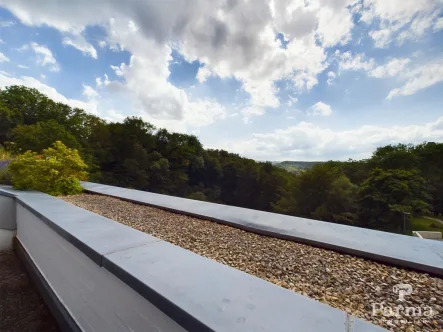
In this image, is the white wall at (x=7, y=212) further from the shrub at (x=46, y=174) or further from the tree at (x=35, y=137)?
the tree at (x=35, y=137)

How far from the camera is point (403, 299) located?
1162 millimetres

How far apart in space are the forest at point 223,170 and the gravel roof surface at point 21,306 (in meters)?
8.50

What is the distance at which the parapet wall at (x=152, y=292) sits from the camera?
2.40ft

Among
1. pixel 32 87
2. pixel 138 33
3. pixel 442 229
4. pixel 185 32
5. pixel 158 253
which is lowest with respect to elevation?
pixel 442 229

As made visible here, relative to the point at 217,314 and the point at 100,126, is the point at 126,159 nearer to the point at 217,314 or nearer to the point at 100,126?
the point at 100,126

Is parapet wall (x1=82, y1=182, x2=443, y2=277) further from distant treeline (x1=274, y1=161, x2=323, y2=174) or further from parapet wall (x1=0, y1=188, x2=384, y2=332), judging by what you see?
distant treeline (x1=274, y1=161, x2=323, y2=174)

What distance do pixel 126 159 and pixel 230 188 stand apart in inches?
745

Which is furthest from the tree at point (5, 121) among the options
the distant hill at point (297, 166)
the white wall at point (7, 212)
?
the distant hill at point (297, 166)

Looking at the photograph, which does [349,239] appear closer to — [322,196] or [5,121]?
[5,121]

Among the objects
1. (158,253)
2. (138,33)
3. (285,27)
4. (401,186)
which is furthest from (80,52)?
(401,186)

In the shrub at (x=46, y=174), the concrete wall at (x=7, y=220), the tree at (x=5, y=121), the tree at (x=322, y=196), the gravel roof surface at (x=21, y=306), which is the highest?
the tree at (x=5, y=121)

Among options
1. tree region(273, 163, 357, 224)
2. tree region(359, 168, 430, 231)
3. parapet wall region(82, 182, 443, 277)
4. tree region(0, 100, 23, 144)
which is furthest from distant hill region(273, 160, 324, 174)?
tree region(0, 100, 23, 144)

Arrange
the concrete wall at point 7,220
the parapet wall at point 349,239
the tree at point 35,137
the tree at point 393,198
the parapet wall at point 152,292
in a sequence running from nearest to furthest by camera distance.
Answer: the parapet wall at point 152,292
the parapet wall at point 349,239
the concrete wall at point 7,220
the tree at point 35,137
the tree at point 393,198

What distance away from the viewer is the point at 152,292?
855 mm
